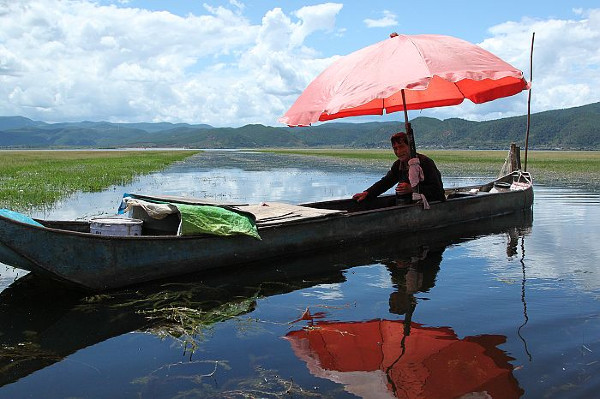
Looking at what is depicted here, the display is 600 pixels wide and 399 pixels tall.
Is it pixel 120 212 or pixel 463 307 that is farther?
pixel 120 212

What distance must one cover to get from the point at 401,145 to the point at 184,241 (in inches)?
194

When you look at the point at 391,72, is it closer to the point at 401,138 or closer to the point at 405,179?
the point at 401,138

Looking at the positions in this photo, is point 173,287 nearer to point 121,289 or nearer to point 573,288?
point 121,289

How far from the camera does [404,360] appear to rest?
489 centimetres

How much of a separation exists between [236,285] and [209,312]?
46.6 inches

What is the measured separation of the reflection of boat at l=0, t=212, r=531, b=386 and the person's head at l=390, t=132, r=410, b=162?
2.25m

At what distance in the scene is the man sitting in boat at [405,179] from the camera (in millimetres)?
10177

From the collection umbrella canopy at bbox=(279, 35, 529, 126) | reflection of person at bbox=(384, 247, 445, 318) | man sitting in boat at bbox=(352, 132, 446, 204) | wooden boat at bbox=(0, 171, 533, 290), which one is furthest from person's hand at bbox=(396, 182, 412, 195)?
umbrella canopy at bbox=(279, 35, 529, 126)

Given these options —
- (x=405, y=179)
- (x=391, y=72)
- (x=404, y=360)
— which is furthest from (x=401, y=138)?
(x=404, y=360)

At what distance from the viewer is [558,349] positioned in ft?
16.4

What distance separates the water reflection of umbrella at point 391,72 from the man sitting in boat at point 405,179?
488 mm

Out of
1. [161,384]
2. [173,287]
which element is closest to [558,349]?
[161,384]

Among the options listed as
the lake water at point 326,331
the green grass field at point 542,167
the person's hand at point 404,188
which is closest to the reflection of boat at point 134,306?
the lake water at point 326,331

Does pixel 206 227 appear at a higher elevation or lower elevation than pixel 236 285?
higher
